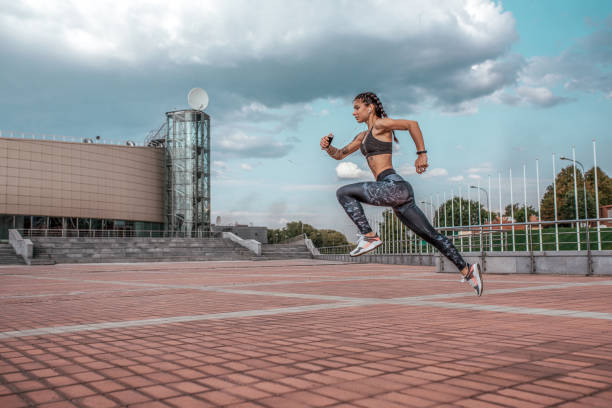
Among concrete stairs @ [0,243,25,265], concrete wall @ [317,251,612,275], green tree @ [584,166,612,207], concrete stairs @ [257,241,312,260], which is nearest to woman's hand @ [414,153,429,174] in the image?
concrete wall @ [317,251,612,275]

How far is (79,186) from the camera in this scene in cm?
5416

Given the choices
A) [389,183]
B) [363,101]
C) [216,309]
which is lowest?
[216,309]

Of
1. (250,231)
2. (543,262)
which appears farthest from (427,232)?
(250,231)

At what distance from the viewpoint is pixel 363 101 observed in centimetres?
592

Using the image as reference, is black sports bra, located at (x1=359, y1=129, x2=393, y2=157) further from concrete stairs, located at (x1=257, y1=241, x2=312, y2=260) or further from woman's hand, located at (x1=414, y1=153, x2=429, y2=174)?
concrete stairs, located at (x1=257, y1=241, x2=312, y2=260)

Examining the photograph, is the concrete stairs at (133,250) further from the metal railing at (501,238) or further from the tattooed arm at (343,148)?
the tattooed arm at (343,148)

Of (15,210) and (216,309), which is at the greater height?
(15,210)

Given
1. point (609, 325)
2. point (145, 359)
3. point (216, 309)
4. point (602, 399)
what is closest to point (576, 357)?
point (602, 399)

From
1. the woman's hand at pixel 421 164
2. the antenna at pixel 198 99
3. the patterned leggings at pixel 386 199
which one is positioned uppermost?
the antenna at pixel 198 99

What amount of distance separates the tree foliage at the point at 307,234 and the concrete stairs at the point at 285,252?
9538 cm

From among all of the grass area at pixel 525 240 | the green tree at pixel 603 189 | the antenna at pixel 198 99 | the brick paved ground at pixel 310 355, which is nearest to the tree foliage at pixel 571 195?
the green tree at pixel 603 189

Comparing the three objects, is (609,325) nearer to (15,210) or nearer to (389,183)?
(389,183)

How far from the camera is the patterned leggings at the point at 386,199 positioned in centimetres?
538

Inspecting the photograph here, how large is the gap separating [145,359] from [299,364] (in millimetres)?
904
